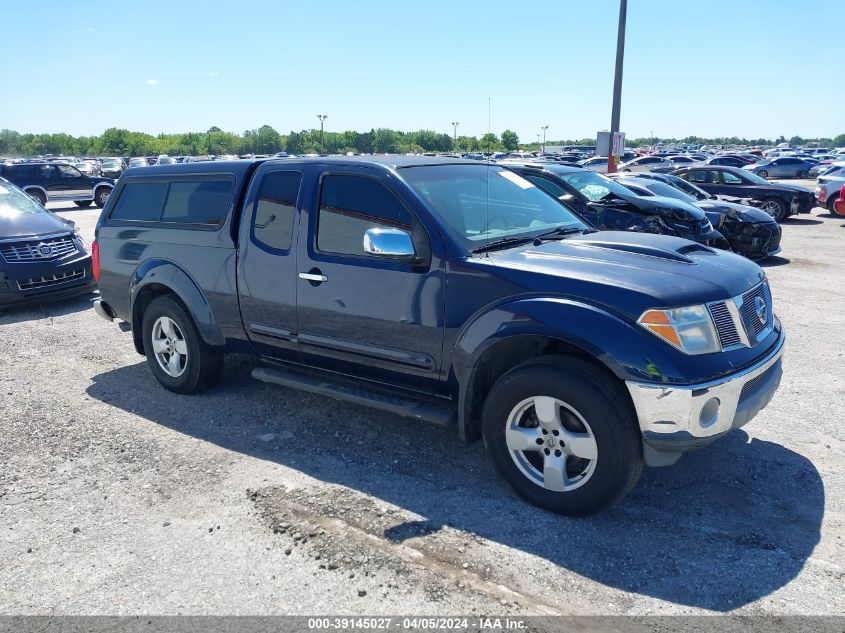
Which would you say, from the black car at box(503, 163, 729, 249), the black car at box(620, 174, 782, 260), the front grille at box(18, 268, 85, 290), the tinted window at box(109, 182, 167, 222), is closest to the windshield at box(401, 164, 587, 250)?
the tinted window at box(109, 182, 167, 222)

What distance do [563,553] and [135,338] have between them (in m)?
4.11

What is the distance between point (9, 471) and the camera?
14.4 feet

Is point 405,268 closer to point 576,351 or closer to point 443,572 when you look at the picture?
point 576,351

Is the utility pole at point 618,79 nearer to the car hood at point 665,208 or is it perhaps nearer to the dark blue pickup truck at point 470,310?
the car hood at point 665,208

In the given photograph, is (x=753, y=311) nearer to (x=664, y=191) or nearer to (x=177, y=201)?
(x=177, y=201)

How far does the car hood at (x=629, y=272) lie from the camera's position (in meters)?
3.42

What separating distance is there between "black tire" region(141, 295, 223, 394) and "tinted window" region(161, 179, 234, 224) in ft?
2.17

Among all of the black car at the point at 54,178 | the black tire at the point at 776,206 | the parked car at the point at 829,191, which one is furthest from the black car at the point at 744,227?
the black car at the point at 54,178

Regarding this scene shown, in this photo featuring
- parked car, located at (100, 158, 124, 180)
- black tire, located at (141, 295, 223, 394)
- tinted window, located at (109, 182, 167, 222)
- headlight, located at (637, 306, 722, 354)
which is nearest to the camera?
headlight, located at (637, 306, 722, 354)

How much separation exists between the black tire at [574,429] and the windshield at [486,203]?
2.95 feet

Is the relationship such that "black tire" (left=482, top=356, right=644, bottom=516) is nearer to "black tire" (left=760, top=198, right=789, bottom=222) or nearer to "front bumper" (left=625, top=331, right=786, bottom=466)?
"front bumper" (left=625, top=331, right=786, bottom=466)

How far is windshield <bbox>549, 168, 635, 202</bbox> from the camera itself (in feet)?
33.0

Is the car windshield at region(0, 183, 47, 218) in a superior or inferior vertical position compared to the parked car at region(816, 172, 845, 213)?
superior

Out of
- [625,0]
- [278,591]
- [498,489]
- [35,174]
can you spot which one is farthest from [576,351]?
[35,174]
